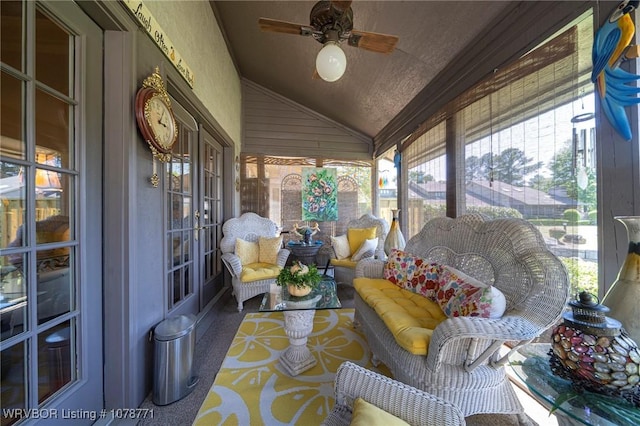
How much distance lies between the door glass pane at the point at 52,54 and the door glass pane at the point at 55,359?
3.87ft

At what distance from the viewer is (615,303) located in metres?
0.98

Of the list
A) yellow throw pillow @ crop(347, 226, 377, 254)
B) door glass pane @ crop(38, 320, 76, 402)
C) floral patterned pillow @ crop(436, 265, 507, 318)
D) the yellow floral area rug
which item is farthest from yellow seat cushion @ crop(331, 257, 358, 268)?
door glass pane @ crop(38, 320, 76, 402)

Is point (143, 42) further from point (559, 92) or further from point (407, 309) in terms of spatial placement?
point (559, 92)

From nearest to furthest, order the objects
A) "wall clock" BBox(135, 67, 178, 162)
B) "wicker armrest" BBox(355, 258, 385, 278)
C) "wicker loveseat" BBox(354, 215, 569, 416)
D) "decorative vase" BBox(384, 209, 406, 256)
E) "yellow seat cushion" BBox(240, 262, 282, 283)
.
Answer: "wicker loveseat" BBox(354, 215, 569, 416), "wall clock" BBox(135, 67, 178, 162), "wicker armrest" BBox(355, 258, 385, 278), "yellow seat cushion" BBox(240, 262, 282, 283), "decorative vase" BBox(384, 209, 406, 256)

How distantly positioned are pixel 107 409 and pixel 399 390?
5.48 ft

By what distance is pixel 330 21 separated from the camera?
5.48ft

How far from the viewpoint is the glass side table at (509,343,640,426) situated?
781 mm

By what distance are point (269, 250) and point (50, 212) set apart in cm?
237

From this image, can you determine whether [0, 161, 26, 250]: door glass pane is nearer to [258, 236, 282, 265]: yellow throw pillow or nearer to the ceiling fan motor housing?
the ceiling fan motor housing

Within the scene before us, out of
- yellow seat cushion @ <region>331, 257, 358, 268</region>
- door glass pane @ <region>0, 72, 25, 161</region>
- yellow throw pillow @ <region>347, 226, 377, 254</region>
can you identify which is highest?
door glass pane @ <region>0, 72, 25, 161</region>

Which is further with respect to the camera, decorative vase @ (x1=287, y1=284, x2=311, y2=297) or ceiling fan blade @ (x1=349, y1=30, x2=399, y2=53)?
decorative vase @ (x1=287, y1=284, x2=311, y2=297)

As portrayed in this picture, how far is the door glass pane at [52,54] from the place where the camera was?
1.05m

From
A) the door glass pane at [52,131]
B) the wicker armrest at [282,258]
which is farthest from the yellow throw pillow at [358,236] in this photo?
the door glass pane at [52,131]

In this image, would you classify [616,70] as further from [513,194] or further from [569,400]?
[569,400]
